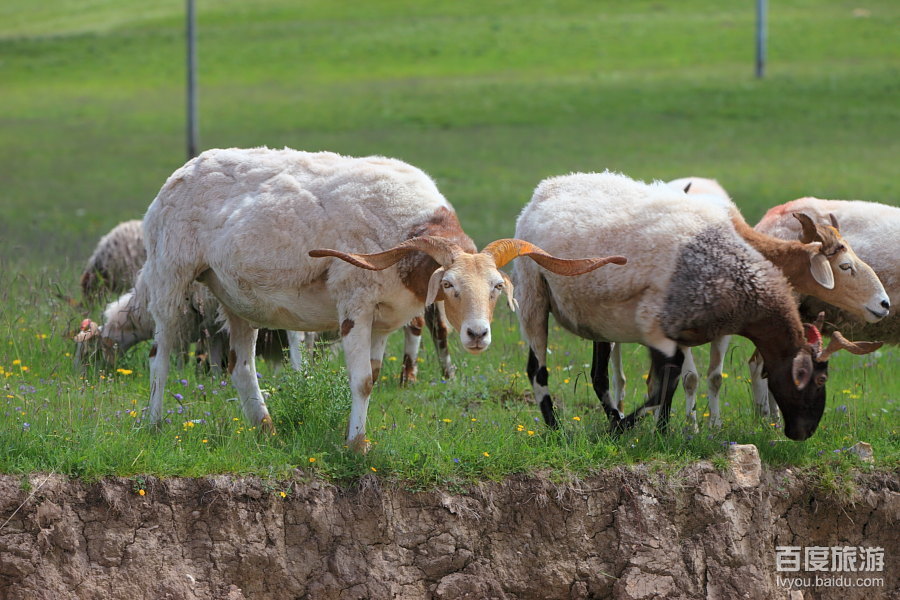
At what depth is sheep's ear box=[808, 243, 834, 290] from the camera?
24.4 ft

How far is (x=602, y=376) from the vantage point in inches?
319

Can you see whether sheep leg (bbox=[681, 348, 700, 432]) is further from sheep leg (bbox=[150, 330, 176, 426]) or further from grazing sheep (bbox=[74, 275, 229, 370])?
grazing sheep (bbox=[74, 275, 229, 370])

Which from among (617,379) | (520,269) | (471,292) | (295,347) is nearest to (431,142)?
(295,347)

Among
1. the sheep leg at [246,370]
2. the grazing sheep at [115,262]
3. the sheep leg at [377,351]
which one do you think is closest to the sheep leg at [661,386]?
the sheep leg at [377,351]

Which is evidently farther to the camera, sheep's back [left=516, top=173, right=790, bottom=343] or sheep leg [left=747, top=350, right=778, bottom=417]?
sheep leg [left=747, top=350, right=778, bottom=417]

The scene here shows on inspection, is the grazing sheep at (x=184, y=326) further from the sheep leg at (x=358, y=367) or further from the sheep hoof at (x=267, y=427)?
the sheep leg at (x=358, y=367)

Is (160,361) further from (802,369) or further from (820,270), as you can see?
(820,270)

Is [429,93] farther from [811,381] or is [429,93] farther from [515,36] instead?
[811,381]

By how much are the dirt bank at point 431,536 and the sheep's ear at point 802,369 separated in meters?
0.56

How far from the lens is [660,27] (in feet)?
148

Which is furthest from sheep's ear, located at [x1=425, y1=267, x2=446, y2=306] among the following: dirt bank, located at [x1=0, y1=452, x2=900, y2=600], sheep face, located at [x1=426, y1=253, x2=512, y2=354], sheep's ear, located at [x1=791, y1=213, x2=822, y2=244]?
sheep's ear, located at [x1=791, y1=213, x2=822, y2=244]

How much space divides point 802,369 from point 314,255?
3.02m

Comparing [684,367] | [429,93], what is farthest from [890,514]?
[429,93]

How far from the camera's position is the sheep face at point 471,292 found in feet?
20.4
